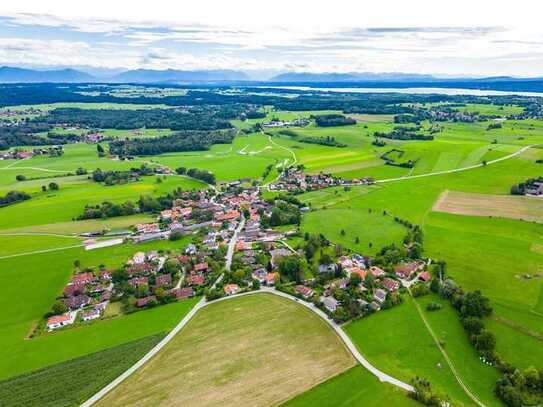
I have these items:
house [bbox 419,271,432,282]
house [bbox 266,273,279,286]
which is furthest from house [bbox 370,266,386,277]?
house [bbox 266,273,279,286]

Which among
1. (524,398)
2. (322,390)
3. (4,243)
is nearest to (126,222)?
(4,243)

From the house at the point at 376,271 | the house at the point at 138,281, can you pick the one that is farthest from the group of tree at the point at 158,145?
the house at the point at 376,271

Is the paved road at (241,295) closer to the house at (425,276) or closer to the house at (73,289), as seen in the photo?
the house at (425,276)

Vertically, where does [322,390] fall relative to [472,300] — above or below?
below

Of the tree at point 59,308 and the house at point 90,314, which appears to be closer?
the house at point 90,314

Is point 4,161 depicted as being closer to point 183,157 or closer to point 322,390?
point 183,157

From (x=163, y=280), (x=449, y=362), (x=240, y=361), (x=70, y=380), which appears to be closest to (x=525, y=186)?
(x=449, y=362)
